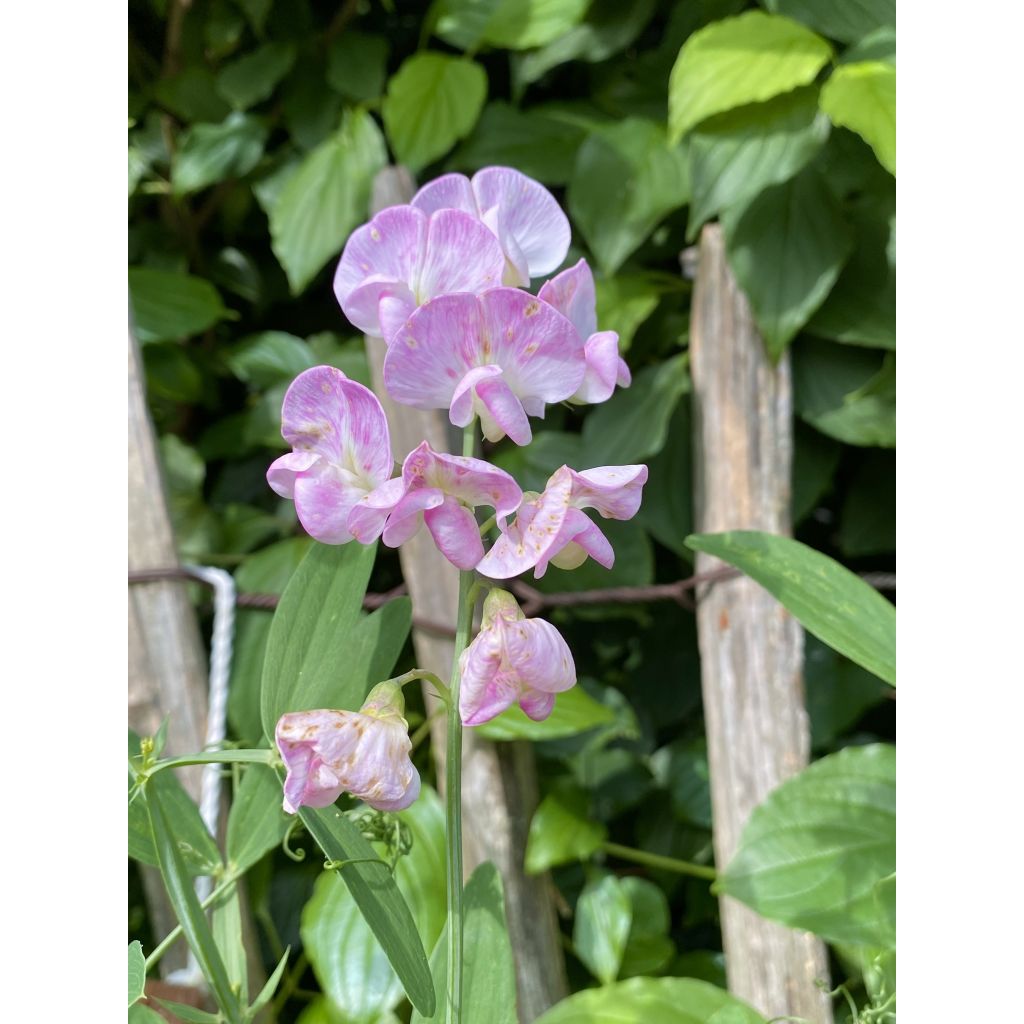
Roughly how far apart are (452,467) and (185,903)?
17 cm

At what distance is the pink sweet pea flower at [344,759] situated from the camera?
0.25m

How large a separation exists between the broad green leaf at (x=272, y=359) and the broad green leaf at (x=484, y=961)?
2.62 feet

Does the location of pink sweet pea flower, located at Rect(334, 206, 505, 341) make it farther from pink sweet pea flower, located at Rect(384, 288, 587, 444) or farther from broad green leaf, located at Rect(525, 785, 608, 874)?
broad green leaf, located at Rect(525, 785, 608, 874)

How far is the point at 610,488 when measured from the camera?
266 millimetres

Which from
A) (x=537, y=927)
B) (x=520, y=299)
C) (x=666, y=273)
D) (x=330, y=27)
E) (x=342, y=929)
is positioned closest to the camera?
(x=520, y=299)

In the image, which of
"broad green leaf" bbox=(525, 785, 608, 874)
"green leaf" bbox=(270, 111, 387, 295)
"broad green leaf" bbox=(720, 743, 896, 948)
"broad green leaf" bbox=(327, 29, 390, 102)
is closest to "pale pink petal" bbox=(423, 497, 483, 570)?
"broad green leaf" bbox=(720, 743, 896, 948)

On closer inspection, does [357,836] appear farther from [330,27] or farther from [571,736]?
[330,27]

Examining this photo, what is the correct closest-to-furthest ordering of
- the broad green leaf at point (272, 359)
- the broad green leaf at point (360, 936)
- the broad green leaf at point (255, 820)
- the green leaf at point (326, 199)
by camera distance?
Answer: the broad green leaf at point (255, 820), the broad green leaf at point (360, 936), the green leaf at point (326, 199), the broad green leaf at point (272, 359)

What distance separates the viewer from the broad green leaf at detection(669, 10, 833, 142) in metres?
0.74

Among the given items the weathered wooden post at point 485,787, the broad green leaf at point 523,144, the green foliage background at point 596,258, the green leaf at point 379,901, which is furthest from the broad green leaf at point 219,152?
the green leaf at point 379,901

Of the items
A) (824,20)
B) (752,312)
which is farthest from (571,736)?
(824,20)

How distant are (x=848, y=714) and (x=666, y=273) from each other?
0.47 metres

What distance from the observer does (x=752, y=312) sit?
822 millimetres

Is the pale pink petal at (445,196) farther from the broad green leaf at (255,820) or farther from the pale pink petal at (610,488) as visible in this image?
the broad green leaf at (255,820)
